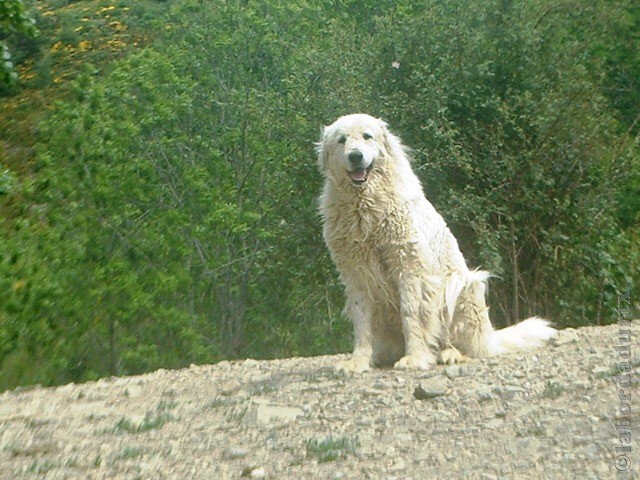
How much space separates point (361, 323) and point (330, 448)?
3121 millimetres

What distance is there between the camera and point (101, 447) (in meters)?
7.36

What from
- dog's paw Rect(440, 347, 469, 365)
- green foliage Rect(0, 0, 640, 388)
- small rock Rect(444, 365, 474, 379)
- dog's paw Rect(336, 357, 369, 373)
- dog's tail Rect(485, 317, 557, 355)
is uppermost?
small rock Rect(444, 365, 474, 379)

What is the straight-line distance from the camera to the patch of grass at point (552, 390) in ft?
25.1

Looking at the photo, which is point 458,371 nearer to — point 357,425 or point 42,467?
point 357,425

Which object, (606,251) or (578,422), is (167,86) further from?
(578,422)

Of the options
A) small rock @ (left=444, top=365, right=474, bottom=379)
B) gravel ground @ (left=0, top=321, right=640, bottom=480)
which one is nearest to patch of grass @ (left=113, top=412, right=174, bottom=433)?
gravel ground @ (left=0, top=321, right=640, bottom=480)

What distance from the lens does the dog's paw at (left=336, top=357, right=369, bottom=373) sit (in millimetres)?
9578

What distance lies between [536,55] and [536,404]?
465 inches

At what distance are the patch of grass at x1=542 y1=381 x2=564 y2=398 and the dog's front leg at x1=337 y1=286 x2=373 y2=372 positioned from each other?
2.21 m

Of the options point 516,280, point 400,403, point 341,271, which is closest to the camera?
point 400,403

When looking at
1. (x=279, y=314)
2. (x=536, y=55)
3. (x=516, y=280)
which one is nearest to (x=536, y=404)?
(x=516, y=280)

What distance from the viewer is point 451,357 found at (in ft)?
33.1

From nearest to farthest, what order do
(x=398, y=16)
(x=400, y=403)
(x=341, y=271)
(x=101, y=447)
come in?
1. (x=101, y=447)
2. (x=400, y=403)
3. (x=341, y=271)
4. (x=398, y=16)

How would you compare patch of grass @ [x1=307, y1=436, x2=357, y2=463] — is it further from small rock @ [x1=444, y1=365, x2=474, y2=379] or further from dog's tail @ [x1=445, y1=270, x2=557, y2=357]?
dog's tail @ [x1=445, y1=270, x2=557, y2=357]
